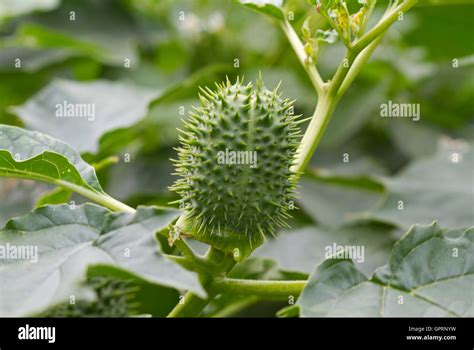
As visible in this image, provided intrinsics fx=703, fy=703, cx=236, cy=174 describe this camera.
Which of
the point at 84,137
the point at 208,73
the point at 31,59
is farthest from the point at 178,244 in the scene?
the point at 31,59

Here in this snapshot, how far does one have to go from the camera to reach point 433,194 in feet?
7.75

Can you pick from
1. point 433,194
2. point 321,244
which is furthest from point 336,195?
point 321,244

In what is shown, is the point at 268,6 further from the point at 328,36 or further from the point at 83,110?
the point at 83,110

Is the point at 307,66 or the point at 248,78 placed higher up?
Answer: the point at 248,78

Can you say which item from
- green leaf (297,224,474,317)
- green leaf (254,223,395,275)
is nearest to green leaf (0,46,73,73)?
green leaf (254,223,395,275)

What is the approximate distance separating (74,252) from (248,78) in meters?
1.84

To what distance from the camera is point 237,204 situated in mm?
1402

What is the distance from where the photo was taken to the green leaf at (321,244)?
212cm

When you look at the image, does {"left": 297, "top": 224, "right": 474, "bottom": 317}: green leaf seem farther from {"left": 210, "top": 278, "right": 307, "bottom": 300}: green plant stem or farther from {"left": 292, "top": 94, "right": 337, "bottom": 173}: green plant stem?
{"left": 292, "top": 94, "right": 337, "bottom": 173}: green plant stem

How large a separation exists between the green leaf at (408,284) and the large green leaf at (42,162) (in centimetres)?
51

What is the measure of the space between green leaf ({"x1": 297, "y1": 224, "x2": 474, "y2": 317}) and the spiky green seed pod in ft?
0.55

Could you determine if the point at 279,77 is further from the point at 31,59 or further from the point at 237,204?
the point at 237,204

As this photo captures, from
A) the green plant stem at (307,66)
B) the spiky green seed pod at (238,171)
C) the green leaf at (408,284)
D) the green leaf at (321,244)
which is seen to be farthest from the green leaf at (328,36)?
the green leaf at (321,244)

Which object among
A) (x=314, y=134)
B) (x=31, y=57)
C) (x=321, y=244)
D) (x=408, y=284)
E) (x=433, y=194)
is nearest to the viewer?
(x=408, y=284)
